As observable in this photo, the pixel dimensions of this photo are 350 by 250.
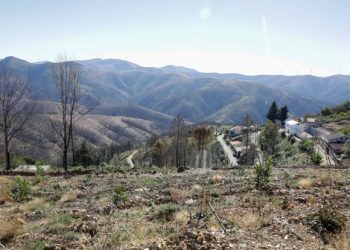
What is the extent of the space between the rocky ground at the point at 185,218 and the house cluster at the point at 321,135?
2059 inches

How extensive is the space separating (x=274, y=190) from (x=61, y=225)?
27.9ft

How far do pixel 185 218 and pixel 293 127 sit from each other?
101 metres

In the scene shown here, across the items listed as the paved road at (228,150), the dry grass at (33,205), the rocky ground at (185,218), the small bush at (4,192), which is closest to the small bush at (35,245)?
the rocky ground at (185,218)

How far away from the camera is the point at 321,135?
88.6 meters

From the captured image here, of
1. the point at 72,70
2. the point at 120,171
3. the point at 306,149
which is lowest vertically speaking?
the point at 306,149

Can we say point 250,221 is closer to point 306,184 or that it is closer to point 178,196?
point 178,196

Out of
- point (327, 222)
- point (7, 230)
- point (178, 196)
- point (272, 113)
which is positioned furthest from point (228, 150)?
point (7, 230)

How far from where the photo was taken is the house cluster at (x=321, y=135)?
73444mm

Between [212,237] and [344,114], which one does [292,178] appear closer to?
[212,237]

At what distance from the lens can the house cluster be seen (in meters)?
73.4

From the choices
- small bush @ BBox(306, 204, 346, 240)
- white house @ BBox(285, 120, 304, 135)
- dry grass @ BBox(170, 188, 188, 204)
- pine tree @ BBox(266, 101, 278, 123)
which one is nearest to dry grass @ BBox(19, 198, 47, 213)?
dry grass @ BBox(170, 188, 188, 204)

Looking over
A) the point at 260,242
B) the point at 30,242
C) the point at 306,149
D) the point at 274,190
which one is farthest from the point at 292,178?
→ the point at 306,149

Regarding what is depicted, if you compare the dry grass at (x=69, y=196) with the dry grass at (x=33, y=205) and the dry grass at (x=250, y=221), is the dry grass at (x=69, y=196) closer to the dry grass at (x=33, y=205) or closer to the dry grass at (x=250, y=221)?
the dry grass at (x=33, y=205)

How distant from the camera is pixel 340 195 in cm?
1274
